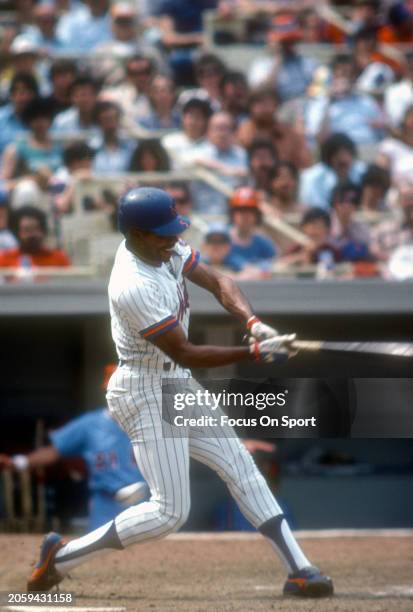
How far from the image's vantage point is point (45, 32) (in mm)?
9891

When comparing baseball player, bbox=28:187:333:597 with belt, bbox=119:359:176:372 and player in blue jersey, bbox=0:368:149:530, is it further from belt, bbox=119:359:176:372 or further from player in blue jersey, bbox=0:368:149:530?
player in blue jersey, bbox=0:368:149:530

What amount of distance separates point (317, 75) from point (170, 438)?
6065mm

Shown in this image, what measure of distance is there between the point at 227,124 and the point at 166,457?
179 inches

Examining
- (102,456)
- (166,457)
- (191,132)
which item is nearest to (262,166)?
(191,132)

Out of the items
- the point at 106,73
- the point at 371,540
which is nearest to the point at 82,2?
the point at 106,73

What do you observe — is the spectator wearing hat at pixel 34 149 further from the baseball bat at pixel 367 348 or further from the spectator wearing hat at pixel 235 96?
the baseball bat at pixel 367 348

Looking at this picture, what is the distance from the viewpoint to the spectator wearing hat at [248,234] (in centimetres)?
727

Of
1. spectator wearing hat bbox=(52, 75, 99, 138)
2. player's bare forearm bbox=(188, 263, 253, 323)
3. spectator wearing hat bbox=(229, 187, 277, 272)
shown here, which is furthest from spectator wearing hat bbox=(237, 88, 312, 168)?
player's bare forearm bbox=(188, 263, 253, 323)

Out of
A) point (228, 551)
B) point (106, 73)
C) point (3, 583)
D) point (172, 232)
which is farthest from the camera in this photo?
point (106, 73)

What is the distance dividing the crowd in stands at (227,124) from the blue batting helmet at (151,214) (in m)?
2.74

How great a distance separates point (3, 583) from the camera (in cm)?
508

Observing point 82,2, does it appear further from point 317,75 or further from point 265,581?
point 265,581

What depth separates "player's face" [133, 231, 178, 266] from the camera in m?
4.21

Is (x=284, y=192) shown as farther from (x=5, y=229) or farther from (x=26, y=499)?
(x=26, y=499)
